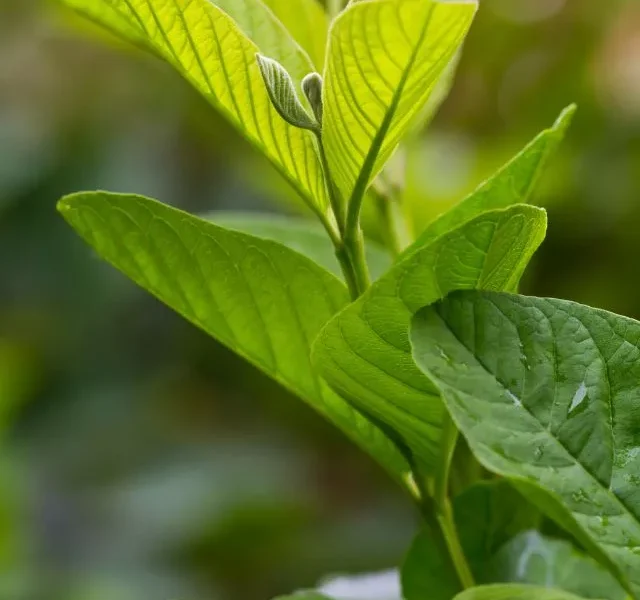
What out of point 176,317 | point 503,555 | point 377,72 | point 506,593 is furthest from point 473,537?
point 176,317


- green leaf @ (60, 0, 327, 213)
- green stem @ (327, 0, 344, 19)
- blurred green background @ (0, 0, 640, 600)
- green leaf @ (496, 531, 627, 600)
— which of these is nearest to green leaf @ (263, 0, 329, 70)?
green stem @ (327, 0, 344, 19)

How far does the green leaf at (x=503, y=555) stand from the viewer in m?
0.45

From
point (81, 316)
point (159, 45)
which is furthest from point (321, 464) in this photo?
point (159, 45)

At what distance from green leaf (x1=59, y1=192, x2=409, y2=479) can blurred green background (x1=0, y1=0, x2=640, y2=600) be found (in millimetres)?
802

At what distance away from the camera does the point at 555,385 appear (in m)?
0.33

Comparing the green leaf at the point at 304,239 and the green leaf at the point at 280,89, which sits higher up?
the green leaf at the point at 280,89

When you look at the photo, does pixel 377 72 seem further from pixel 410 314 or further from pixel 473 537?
pixel 473 537

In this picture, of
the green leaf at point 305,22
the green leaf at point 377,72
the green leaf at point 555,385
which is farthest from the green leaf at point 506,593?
the green leaf at point 305,22

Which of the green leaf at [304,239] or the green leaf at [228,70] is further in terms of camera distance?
the green leaf at [304,239]

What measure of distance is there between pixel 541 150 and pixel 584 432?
0.14 metres

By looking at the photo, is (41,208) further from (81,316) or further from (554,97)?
(554,97)

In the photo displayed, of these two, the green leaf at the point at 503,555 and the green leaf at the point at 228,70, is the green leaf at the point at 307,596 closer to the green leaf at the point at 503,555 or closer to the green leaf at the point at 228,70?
the green leaf at the point at 503,555

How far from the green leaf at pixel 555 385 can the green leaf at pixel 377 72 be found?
7 cm

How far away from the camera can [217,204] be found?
1.98 metres
